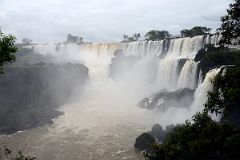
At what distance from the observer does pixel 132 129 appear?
4781 centimetres

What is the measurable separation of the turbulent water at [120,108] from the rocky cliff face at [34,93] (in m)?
2.14

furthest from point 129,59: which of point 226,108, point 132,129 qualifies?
point 226,108

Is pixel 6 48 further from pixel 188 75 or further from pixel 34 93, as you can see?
pixel 34 93

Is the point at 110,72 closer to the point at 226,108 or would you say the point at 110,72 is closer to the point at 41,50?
the point at 41,50

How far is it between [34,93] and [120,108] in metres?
14.2

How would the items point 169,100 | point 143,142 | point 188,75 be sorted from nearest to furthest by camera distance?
point 143,142 < point 188,75 < point 169,100

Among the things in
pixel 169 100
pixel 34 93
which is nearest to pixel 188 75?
pixel 169 100

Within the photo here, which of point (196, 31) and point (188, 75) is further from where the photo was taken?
point (196, 31)

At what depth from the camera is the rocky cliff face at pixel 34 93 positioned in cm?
5228

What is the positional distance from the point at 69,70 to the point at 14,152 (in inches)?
1348

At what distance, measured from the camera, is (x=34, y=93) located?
6138 cm

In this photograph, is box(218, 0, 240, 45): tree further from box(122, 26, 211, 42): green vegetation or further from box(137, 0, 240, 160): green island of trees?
box(122, 26, 211, 42): green vegetation

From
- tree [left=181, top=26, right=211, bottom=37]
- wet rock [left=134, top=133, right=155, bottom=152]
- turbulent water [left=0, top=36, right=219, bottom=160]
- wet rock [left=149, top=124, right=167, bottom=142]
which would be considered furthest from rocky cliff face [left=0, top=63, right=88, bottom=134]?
tree [left=181, top=26, right=211, bottom=37]

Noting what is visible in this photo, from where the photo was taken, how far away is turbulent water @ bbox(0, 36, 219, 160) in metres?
41.0
